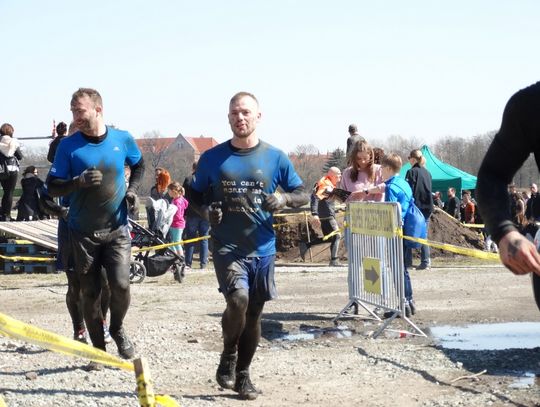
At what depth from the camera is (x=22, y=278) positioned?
17.7 metres

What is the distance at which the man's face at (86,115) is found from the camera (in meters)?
7.89

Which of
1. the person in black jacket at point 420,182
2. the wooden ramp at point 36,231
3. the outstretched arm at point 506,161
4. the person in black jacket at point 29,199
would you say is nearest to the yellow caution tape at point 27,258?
the wooden ramp at point 36,231

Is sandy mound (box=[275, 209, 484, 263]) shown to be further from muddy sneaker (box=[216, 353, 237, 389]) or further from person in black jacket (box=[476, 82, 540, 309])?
person in black jacket (box=[476, 82, 540, 309])

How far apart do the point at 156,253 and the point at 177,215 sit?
5.04ft

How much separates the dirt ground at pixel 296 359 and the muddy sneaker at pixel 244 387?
7 centimetres

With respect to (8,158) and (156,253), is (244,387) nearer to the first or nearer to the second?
(156,253)

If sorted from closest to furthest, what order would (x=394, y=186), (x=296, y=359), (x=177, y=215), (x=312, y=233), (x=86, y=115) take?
(x=86, y=115), (x=296, y=359), (x=394, y=186), (x=177, y=215), (x=312, y=233)

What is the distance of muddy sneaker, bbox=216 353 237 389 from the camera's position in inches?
294

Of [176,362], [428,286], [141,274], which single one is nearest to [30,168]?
[141,274]

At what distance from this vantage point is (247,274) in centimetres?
726

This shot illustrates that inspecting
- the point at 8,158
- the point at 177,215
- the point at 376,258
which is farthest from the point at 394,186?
the point at 8,158

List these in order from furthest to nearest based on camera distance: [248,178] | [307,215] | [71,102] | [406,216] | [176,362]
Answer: [307,215], [406,216], [176,362], [71,102], [248,178]

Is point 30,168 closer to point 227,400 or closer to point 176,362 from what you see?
point 176,362

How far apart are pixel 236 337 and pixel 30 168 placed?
1472 cm
